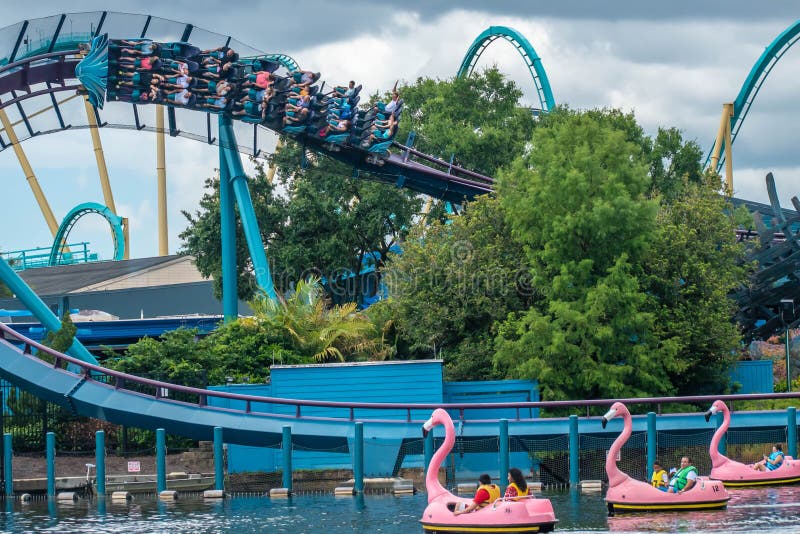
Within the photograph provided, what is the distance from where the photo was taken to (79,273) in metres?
63.0

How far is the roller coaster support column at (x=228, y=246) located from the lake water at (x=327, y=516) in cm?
1108

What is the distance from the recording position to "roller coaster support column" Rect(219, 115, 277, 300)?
38938 mm

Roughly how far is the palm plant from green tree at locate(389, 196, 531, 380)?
1268mm

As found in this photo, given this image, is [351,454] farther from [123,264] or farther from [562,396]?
[123,264]

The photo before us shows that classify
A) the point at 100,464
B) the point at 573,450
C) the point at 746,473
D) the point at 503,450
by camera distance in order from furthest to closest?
1. the point at 100,464
2. the point at 573,450
3. the point at 503,450
4. the point at 746,473

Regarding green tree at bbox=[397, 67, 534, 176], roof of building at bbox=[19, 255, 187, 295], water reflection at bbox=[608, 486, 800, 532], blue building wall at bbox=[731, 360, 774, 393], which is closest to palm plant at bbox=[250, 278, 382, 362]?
blue building wall at bbox=[731, 360, 774, 393]

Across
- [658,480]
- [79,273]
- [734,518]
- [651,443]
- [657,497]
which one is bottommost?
[734,518]

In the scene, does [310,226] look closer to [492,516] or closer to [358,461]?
[358,461]

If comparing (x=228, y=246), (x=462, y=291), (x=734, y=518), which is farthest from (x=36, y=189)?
(x=734, y=518)

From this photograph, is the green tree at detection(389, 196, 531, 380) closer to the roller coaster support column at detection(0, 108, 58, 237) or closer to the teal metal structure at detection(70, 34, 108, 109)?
the teal metal structure at detection(70, 34, 108, 109)

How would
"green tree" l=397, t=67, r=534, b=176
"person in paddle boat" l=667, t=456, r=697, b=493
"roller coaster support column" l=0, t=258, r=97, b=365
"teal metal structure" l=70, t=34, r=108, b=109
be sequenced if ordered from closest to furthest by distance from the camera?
"person in paddle boat" l=667, t=456, r=697, b=493 → "roller coaster support column" l=0, t=258, r=97, b=365 → "teal metal structure" l=70, t=34, r=108, b=109 → "green tree" l=397, t=67, r=534, b=176

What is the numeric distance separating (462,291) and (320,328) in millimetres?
4272

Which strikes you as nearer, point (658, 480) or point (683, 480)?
point (683, 480)

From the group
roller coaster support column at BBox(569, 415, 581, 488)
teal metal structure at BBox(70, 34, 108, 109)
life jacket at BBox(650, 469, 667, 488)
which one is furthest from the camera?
teal metal structure at BBox(70, 34, 108, 109)
